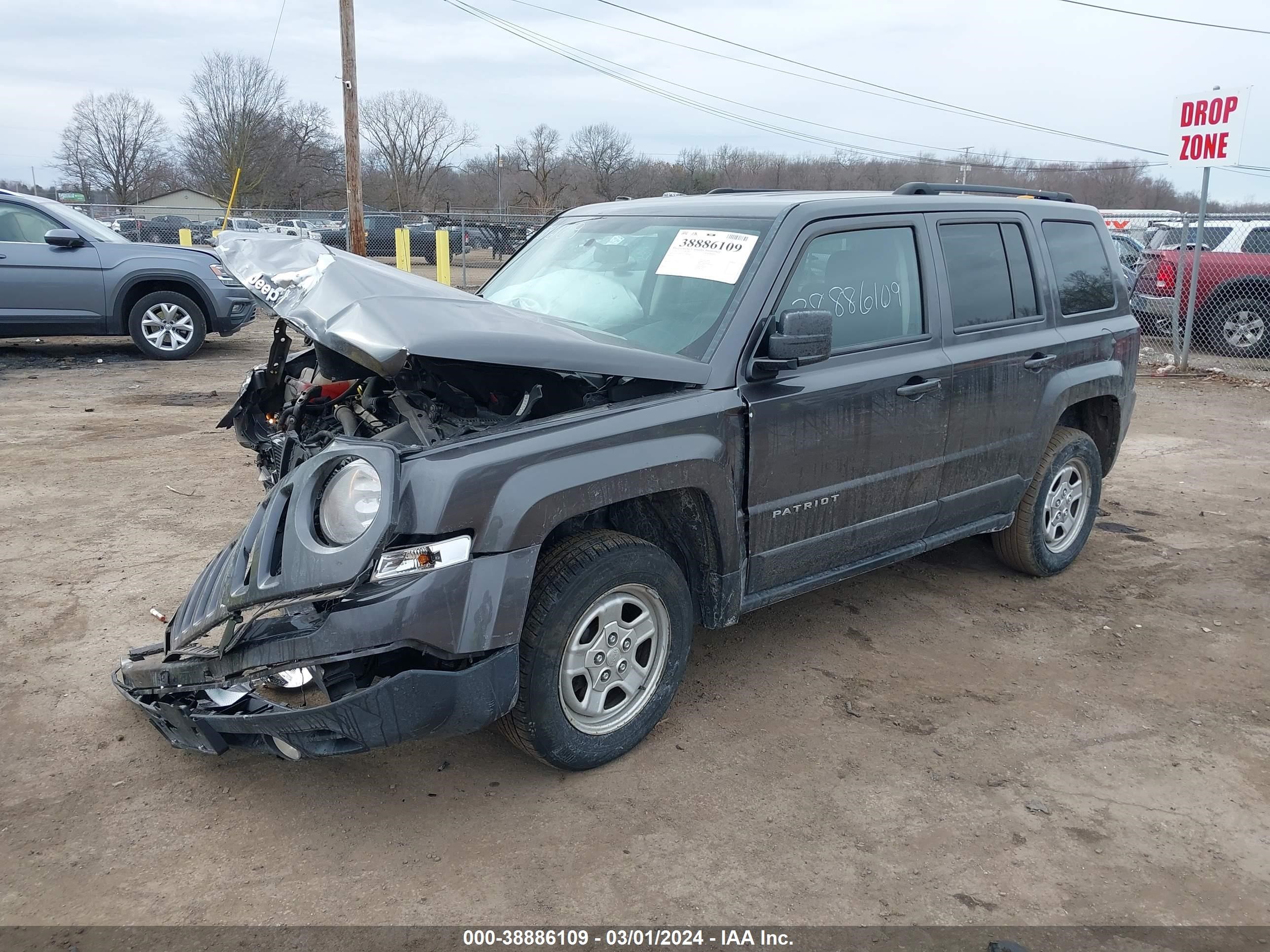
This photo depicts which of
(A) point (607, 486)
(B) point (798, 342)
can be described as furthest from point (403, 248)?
(A) point (607, 486)

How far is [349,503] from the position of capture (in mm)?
2795

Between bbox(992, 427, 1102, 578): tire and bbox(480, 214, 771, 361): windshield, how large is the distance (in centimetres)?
218

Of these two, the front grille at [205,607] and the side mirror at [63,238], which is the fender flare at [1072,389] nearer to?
the front grille at [205,607]

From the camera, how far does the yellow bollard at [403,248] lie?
2022cm

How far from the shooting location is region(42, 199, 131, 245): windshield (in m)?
10.7

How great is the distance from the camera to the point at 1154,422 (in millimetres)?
9516

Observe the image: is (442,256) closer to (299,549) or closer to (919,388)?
(919,388)

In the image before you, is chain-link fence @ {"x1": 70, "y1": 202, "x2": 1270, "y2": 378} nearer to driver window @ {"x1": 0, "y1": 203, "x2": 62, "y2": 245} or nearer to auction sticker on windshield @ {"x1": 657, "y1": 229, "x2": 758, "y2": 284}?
driver window @ {"x1": 0, "y1": 203, "x2": 62, "y2": 245}

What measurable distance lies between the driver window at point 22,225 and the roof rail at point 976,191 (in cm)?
993

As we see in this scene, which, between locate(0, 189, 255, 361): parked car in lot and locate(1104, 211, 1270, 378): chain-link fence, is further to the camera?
locate(1104, 211, 1270, 378): chain-link fence

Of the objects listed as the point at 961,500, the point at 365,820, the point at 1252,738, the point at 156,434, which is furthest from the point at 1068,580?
the point at 156,434

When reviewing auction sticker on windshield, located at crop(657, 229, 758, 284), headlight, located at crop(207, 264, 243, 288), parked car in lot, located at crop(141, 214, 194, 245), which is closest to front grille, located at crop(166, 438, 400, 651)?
auction sticker on windshield, located at crop(657, 229, 758, 284)

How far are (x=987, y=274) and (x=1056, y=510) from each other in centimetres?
145

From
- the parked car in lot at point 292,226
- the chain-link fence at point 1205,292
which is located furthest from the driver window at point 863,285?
the parked car in lot at point 292,226
